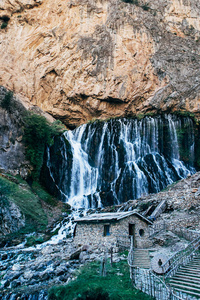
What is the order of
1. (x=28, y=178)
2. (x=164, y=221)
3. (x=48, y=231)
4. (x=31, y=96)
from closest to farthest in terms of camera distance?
(x=164, y=221) < (x=48, y=231) < (x=28, y=178) < (x=31, y=96)

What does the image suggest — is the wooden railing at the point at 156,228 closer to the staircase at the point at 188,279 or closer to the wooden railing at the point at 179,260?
the wooden railing at the point at 179,260

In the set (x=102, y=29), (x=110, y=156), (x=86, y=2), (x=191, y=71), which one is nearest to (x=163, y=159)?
(x=110, y=156)

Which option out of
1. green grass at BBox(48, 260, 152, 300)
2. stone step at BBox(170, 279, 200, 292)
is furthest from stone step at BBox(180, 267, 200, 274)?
green grass at BBox(48, 260, 152, 300)

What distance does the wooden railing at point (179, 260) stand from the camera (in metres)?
Result: 8.24

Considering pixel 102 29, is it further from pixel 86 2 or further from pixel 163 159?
pixel 163 159

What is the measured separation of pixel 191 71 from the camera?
136 ft

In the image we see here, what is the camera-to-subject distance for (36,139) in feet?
94.6

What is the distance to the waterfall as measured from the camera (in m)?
27.0

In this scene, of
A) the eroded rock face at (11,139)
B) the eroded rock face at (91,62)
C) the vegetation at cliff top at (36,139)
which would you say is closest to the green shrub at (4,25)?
the eroded rock face at (91,62)

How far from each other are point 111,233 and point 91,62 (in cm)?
3296

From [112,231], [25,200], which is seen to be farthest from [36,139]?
[112,231]

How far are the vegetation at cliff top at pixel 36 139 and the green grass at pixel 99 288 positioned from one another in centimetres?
1968

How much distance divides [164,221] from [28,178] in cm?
1690

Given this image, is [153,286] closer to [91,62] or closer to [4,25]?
[91,62]
